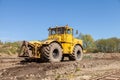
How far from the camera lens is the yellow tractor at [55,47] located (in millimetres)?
18688

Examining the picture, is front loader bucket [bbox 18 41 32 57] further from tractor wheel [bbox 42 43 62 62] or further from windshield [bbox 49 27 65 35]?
windshield [bbox 49 27 65 35]

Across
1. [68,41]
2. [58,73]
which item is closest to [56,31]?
[68,41]

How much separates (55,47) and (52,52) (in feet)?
1.50

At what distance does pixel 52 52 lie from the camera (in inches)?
751

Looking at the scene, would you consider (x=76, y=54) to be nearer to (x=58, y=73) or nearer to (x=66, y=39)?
(x=66, y=39)

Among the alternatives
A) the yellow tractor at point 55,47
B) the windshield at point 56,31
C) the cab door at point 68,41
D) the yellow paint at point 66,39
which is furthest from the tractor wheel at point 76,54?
the windshield at point 56,31

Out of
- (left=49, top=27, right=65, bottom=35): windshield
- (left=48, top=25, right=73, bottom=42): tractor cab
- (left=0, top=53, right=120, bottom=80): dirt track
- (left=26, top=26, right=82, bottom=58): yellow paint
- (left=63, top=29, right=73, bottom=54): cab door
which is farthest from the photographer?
(left=49, top=27, right=65, bottom=35): windshield

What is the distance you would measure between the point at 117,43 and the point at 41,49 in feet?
160

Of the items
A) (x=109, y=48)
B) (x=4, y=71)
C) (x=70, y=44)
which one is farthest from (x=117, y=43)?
(x=4, y=71)

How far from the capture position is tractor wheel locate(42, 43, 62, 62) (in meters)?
18.6

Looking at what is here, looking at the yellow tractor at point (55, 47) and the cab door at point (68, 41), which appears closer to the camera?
the yellow tractor at point (55, 47)

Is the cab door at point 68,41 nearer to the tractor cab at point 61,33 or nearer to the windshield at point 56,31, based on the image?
the tractor cab at point 61,33

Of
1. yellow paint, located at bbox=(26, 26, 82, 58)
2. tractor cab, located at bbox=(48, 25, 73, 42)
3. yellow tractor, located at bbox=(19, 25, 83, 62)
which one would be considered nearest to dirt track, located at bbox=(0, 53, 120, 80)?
yellow tractor, located at bbox=(19, 25, 83, 62)

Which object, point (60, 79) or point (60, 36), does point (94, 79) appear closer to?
point (60, 79)
